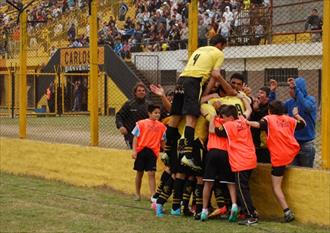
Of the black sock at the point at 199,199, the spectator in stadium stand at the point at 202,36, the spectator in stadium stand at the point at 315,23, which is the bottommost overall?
the black sock at the point at 199,199

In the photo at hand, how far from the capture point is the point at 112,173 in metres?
10.7

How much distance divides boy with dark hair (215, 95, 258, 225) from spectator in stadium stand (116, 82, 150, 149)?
2594 mm

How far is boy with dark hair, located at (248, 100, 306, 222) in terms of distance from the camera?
7914mm

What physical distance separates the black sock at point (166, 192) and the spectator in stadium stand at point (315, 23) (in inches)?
178

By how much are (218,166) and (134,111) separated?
275cm

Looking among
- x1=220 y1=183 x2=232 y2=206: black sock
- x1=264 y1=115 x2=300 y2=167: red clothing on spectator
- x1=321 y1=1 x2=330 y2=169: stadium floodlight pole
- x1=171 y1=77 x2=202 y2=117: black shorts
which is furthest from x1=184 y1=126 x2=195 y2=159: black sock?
x1=321 y1=1 x2=330 y2=169: stadium floodlight pole

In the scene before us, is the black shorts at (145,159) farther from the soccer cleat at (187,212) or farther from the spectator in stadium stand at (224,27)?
the spectator in stadium stand at (224,27)

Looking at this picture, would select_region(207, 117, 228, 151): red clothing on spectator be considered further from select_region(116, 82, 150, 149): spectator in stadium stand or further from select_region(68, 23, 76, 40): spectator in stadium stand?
select_region(68, 23, 76, 40): spectator in stadium stand

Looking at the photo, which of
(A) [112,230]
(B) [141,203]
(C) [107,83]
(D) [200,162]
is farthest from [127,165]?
(C) [107,83]

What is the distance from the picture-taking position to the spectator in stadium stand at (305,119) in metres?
8.39

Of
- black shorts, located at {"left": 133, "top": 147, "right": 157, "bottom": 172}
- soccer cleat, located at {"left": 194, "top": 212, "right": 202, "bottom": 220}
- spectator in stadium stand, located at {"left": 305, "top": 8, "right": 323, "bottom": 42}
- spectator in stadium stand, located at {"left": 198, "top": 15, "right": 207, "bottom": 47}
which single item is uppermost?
spectator in stadium stand, located at {"left": 305, "top": 8, "right": 323, "bottom": 42}

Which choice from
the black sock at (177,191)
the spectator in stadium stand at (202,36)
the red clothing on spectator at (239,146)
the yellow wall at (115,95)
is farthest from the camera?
the yellow wall at (115,95)

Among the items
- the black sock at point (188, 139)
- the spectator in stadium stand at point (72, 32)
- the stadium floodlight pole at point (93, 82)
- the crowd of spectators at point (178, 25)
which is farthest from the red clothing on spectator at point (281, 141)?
the spectator in stadium stand at point (72, 32)

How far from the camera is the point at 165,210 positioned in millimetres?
8945
